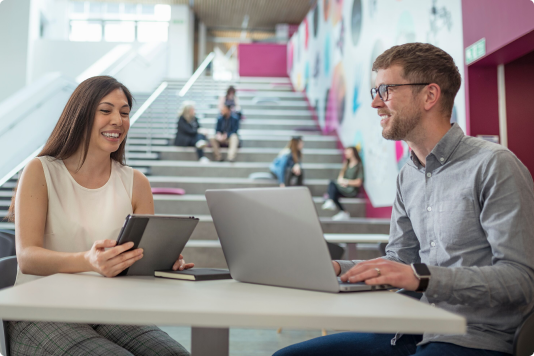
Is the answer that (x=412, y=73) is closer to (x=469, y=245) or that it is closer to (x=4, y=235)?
(x=469, y=245)

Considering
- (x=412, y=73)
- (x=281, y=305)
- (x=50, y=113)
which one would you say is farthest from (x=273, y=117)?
(x=281, y=305)

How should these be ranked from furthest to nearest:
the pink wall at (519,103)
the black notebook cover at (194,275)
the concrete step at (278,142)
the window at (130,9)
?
1. the window at (130,9)
2. the concrete step at (278,142)
3. the pink wall at (519,103)
4. the black notebook cover at (194,275)

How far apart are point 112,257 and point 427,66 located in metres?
0.97

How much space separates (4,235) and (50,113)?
372 cm

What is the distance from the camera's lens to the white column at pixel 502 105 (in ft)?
10.9

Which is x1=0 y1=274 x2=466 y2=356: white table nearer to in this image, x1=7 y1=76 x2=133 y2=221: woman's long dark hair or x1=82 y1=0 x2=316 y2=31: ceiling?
x1=7 y1=76 x2=133 y2=221: woman's long dark hair

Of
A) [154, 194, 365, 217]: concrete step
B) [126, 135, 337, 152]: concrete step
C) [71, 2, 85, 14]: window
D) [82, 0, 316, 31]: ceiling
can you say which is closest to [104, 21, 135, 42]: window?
[71, 2, 85, 14]: window

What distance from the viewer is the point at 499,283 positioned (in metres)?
1.00

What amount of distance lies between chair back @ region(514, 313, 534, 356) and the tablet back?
31.0 inches

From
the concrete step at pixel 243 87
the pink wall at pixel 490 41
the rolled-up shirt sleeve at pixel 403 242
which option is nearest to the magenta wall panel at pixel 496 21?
the pink wall at pixel 490 41

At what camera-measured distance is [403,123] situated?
1.31m

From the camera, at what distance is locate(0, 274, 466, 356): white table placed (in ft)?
2.43

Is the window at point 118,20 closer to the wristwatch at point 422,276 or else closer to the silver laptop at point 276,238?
the silver laptop at point 276,238

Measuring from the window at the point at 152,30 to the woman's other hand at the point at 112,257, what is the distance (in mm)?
14118
